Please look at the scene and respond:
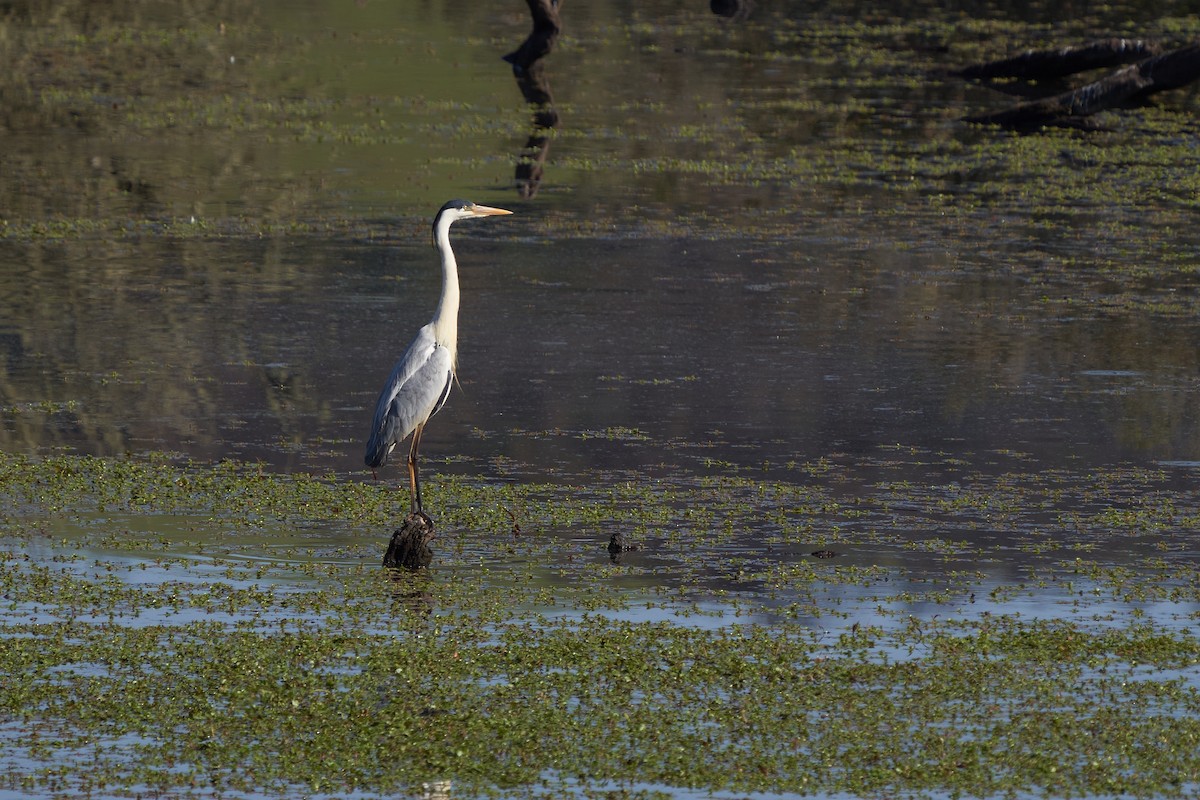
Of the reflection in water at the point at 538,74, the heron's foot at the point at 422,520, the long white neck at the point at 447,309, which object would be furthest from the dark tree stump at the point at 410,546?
the reflection in water at the point at 538,74

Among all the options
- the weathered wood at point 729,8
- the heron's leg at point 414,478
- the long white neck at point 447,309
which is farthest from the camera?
the weathered wood at point 729,8

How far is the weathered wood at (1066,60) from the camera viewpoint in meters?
29.8

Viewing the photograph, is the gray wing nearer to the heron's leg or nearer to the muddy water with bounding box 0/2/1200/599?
the heron's leg

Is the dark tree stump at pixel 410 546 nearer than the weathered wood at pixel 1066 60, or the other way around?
the dark tree stump at pixel 410 546

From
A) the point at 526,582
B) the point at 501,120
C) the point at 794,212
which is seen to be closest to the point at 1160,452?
the point at 526,582

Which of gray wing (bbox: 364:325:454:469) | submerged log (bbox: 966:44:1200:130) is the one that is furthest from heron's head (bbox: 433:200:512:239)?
submerged log (bbox: 966:44:1200:130)

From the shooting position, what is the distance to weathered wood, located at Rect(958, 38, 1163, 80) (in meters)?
29.8

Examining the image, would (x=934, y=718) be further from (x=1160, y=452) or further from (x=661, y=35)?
(x=661, y=35)

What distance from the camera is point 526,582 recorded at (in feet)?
31.2

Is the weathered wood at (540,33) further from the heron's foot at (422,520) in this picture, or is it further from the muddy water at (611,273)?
the heron's foot at (422,520)

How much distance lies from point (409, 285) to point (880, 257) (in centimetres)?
446

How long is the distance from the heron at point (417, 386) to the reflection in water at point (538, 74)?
1252cm

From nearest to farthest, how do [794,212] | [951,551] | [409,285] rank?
[951,551], [409,285], [794,212]

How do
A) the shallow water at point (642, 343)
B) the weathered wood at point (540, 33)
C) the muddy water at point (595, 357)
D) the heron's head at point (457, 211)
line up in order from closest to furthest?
1. the shallow water at point (642, 343)
2. the heron's head at point (457, 211)
3. the muddy water at point (595, 357)
4. the weathered wood at point (540, 33)
